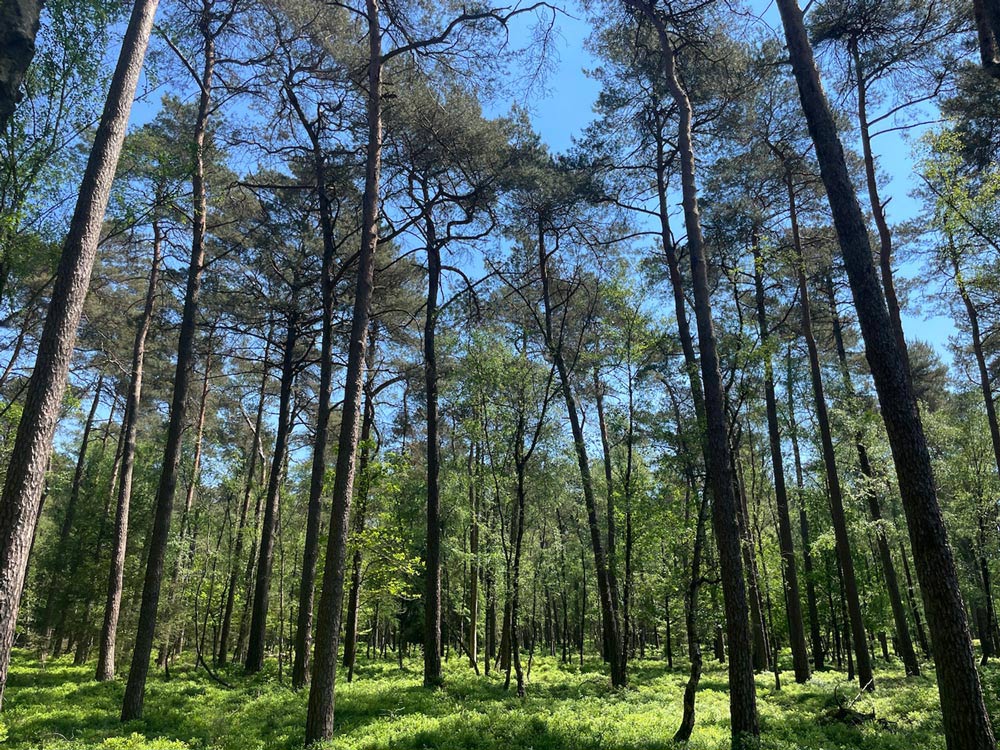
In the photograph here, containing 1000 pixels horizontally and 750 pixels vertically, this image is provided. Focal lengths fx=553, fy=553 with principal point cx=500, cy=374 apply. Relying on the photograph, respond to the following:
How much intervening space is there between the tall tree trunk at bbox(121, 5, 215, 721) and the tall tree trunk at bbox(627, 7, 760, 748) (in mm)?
8680

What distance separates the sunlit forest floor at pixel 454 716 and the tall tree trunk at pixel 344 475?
74cm

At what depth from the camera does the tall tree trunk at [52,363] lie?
5.04 metres

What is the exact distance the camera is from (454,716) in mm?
9844

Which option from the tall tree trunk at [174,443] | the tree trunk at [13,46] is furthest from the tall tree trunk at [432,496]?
the tree trunk at [13,46]

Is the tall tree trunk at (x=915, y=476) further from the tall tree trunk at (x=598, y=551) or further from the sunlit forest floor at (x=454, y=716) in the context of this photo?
the tall tree trunk at (x=598, y=551)

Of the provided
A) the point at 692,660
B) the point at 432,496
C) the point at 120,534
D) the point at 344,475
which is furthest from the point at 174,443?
the point at 692,660

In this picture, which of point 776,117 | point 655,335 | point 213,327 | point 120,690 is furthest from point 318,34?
point 120,690

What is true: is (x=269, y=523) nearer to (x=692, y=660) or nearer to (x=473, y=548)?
(x=473, y=548)

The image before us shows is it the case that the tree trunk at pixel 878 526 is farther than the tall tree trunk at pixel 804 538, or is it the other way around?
the tall tree trunk at pixel 804 538

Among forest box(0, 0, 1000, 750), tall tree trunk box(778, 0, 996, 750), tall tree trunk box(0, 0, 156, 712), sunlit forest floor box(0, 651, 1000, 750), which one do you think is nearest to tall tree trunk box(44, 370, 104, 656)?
forest box(0, 0, 1000, 750)

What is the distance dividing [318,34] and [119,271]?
10969 millimetres

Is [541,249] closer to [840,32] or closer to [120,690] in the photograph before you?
[840,32]

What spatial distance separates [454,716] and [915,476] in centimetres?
825

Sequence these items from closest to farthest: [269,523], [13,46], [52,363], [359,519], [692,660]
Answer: [52,363], [13,46], [692,660], [359,519], [269,523]
